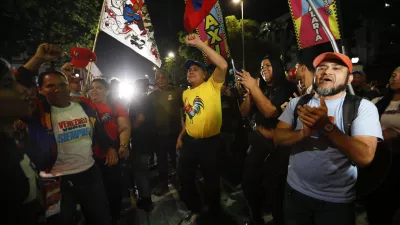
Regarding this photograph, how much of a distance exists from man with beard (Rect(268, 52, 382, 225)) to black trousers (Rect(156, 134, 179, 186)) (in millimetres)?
3560

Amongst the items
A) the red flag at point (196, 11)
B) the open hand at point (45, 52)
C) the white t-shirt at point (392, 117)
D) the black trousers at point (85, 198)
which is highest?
the red flag at point (196, 11)

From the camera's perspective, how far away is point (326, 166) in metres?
1.99

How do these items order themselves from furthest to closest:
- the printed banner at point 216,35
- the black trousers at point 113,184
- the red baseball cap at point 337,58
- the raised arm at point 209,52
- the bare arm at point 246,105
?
the printed banner at point 216,35 < the bare arm at point 246,105 < the black trousers at point 113,184 < the raised arm at point 209,52 < the red baseball cap at point 337,58

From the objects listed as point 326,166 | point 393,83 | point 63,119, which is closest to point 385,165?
point 326,166

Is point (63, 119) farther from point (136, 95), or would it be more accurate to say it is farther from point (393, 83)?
point (393, 83)

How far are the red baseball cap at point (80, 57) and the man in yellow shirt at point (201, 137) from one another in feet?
5.83

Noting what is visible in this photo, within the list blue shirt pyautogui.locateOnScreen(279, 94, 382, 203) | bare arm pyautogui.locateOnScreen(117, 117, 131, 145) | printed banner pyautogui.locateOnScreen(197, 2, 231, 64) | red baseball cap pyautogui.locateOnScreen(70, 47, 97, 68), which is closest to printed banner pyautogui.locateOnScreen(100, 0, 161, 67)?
red baseball cap pyautogui.locateOnScreen(70, 47, 97, 68)

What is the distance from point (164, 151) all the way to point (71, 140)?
2888 mm

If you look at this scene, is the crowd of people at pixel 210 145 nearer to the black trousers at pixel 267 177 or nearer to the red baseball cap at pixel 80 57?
the black trousers at pixel 267 177

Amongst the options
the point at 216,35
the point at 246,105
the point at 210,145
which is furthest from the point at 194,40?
the point at 216,35

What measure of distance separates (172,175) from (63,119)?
12.6ft

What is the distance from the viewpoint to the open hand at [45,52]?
2543 mm

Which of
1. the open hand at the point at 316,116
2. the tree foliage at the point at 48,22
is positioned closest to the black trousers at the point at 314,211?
the open hand at the point at 316,116

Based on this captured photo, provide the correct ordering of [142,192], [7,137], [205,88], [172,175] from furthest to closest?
[172,175], [142,192], [205,88], [7,137]
